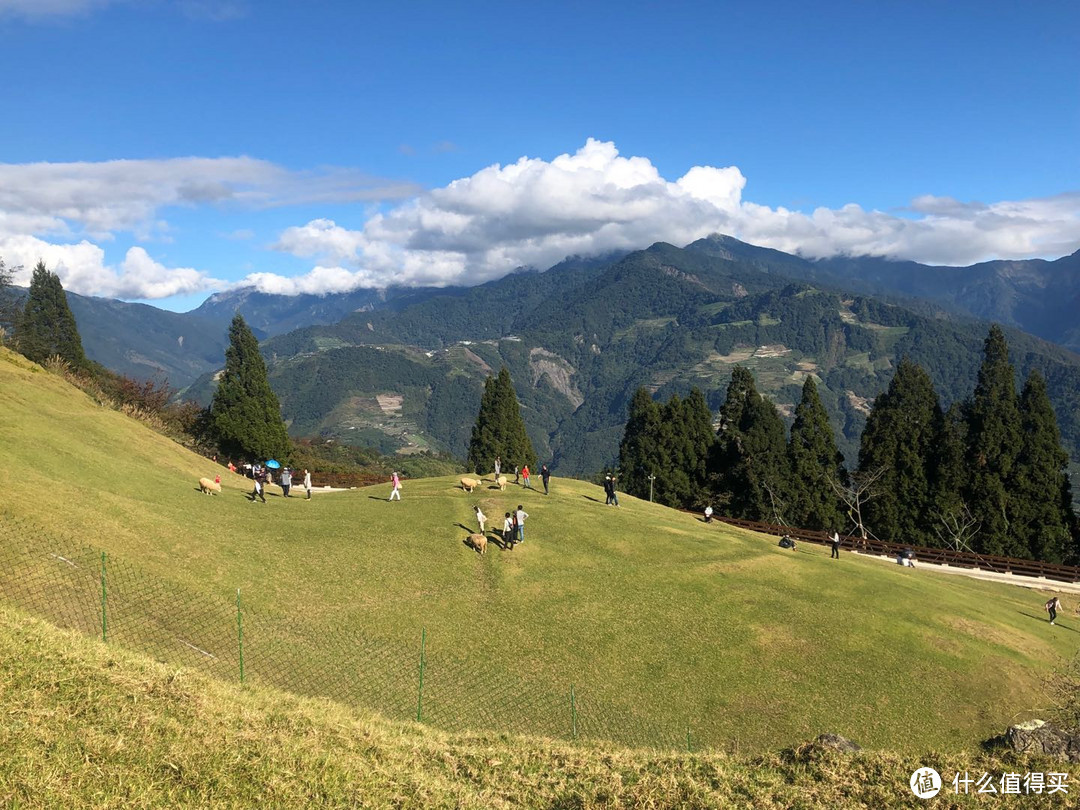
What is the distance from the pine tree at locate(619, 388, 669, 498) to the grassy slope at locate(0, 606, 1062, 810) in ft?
217

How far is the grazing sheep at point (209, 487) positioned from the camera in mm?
37625

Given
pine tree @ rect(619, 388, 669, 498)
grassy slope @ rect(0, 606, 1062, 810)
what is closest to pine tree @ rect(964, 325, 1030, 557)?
pine tree @ rect(619, 388, 669, 498)

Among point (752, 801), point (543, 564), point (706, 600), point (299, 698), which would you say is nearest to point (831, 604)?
point (706, 600)

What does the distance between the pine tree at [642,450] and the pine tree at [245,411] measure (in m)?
43.2

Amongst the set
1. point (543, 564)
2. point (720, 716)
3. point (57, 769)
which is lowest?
point (720, 716)

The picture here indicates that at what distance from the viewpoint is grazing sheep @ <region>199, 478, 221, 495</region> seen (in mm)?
37625

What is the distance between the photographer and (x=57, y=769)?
11117 mm

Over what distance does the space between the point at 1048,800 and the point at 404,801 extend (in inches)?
521

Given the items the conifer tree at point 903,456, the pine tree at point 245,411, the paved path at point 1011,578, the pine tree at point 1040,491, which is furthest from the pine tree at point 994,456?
the pine tree at point 245,411

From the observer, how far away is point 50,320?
93250 millimetres

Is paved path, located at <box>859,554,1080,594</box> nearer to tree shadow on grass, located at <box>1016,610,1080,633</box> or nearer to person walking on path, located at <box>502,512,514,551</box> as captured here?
tree shadow on grass, located at <box>1016,610,1080,633</box>

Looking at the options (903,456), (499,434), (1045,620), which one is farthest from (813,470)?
(499,434)

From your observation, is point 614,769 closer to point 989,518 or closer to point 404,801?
point 404,801
